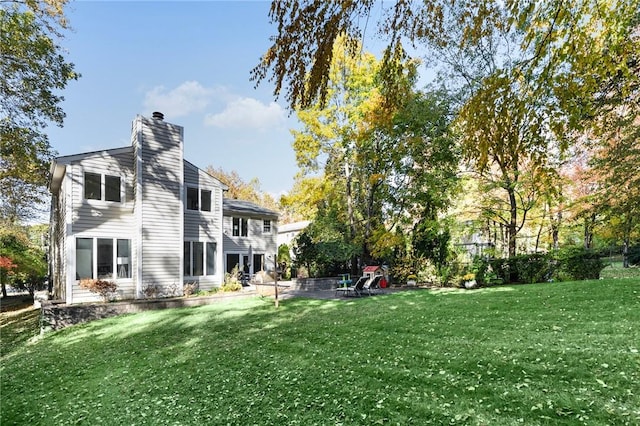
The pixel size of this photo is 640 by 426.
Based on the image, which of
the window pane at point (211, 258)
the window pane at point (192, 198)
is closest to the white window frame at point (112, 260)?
the window pane at point (192, 198)

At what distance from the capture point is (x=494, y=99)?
3.09 metres

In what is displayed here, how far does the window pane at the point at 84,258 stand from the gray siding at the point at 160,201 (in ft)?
5.95

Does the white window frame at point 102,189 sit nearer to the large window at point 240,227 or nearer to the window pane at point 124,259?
the window pane at point 124,259

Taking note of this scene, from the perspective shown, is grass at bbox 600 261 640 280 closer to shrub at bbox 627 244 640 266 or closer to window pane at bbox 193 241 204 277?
shrub at bbox 627 244 640 266

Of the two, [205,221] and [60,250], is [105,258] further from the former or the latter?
[205,221]

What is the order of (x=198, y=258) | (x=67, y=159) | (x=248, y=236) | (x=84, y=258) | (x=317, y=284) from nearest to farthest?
1. (x=67, y=159)
2. (x=84, y=258)
3. (x=198, y=258)
4. (x=317, y=284)
5. (x=248, y=236)

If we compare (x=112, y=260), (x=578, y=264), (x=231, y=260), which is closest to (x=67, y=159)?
(x=112, y=260)

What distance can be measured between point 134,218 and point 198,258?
3.58m

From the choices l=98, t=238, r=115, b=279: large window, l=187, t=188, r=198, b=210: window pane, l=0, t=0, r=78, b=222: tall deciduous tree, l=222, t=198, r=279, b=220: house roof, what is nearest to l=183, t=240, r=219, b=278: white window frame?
l=187, t=188, r=198, b=210: window pane

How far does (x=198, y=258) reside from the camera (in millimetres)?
16797

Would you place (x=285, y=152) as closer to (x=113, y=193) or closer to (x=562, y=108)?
Answer: (x=113, y=193)

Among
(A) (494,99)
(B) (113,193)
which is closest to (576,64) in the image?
(A) (494,99)

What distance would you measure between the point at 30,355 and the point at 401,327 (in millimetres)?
8886

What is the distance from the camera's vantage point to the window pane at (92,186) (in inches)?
537
